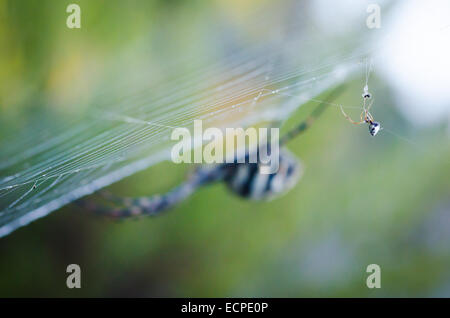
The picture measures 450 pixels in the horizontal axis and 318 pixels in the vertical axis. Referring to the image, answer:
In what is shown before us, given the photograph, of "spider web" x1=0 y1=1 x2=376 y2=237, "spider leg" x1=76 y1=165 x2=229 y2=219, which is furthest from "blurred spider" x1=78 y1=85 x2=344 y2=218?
"spider web" x1=0 y1=1 x2=376 y2=237

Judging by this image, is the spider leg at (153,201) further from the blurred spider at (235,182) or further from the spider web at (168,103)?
the spider web at (168,103)

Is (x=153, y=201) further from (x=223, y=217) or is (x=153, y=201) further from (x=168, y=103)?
(x=223, y=217)

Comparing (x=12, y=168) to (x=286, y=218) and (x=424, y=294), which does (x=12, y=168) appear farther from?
(x=424, y=294)

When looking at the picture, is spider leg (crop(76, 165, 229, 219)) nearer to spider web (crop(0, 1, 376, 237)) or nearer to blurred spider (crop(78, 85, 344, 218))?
blurred spider (crop(78, 85, 344, 218))

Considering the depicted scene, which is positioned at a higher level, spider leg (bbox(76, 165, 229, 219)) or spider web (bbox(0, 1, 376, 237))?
spider web (bbox(0, 1, 376, 237))

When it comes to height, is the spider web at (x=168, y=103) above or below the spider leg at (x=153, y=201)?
above

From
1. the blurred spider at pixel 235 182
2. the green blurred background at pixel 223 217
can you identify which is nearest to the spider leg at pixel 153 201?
the blurred spider at pixel 235 182
